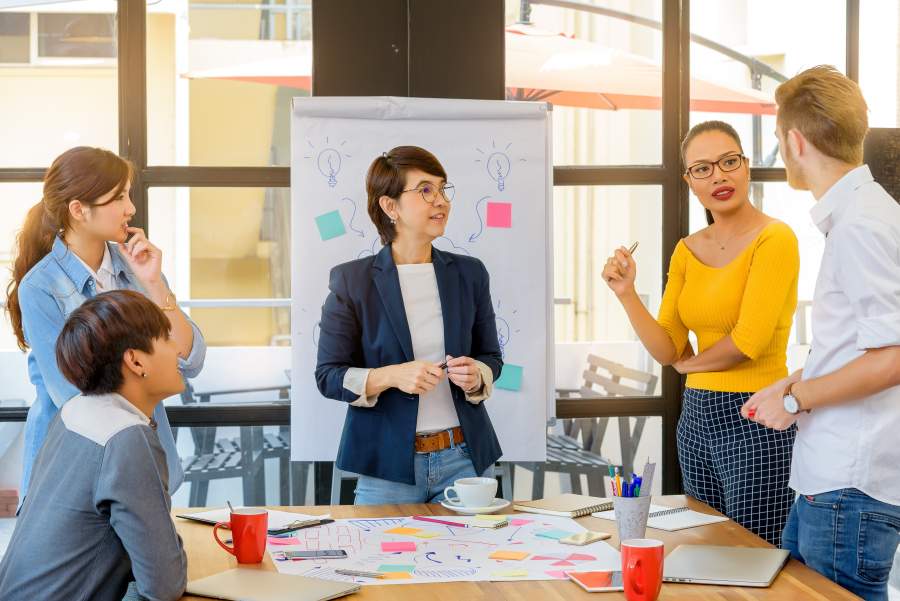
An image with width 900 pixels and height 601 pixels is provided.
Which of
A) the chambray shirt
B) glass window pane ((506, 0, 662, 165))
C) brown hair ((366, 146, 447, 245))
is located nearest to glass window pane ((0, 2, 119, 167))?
the chambray shirt

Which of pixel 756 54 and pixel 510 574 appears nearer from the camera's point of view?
pixel 510 574

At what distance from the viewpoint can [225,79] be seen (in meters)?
3.49

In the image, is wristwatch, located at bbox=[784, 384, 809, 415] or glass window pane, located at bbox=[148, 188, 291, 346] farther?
glass window pane, located at bbox=[148, 188, 291, 346]

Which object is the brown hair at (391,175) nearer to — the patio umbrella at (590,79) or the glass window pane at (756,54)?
the patio umbrella at (590,79)

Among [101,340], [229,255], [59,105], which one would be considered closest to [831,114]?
[101,340]

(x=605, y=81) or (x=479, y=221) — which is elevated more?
(x=605, y=81)

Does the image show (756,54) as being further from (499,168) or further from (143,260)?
(143,260)

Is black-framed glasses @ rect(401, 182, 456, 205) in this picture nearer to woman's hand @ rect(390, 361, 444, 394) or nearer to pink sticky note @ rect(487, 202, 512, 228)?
woman's hand @ rect(390, 361, 444, 394)

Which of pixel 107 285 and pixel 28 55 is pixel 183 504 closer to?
pixel 107 285

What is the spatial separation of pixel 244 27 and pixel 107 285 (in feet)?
4.72

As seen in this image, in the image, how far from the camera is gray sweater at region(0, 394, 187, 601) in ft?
4.97

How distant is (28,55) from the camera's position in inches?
136

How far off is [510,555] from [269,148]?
2.14 meters

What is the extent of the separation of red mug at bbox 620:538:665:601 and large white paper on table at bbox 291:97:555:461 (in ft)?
5.61
